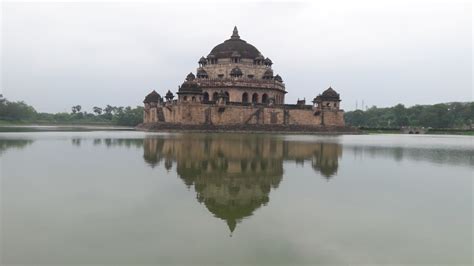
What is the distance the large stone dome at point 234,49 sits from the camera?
47.6 meters

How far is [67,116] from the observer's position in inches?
3573

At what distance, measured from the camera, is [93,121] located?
277 feet

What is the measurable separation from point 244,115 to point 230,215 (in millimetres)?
35601

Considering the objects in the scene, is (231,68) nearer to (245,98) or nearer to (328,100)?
(245,98)

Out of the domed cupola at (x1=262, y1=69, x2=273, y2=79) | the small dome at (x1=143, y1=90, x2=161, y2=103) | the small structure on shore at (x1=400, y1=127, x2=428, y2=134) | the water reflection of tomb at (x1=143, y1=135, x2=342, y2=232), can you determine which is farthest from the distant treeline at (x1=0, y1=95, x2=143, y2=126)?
the water reflection of tomb at (x1=143, y1=135, x2=342, y2=232)

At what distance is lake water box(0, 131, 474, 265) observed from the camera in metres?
4.90

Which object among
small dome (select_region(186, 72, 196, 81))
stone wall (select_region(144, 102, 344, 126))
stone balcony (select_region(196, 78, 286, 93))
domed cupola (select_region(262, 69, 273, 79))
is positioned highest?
domed cupola (select_region(262, 69, 273, 79))

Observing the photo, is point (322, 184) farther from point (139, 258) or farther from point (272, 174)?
point (139, 258)

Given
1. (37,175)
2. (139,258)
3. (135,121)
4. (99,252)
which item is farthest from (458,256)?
(135,121)

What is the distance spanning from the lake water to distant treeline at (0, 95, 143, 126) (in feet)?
195

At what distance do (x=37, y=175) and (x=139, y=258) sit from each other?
6.36m

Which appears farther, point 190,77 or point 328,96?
point 190,77

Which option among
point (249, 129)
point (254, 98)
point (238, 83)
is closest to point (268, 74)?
point (254, 98)

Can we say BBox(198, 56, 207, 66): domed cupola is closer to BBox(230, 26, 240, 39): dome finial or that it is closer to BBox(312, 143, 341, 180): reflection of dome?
BBox(230, 26, 240, 39): dome finial
